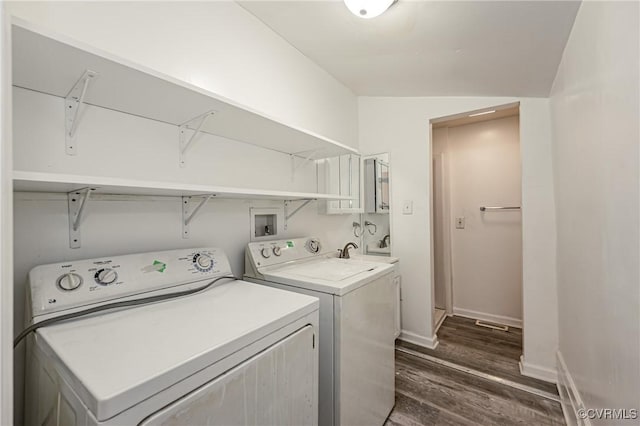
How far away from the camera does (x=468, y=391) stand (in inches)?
76.1

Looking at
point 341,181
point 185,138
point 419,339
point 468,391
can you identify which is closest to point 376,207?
point 341,181

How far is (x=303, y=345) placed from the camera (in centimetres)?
103

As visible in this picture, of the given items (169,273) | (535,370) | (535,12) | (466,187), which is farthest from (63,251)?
(466,187)

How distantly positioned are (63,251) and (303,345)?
38.5 inches

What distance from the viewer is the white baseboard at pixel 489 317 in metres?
2.97

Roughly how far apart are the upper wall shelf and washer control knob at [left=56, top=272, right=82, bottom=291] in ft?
2.18

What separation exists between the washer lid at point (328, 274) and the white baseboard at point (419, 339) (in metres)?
1.28

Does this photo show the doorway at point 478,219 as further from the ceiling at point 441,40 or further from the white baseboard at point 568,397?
the white baseboard at point 568,397

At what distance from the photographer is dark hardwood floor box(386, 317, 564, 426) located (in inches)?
67.0

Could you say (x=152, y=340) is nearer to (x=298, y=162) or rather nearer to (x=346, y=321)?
(x=346, y=321)

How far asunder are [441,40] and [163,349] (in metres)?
1.93

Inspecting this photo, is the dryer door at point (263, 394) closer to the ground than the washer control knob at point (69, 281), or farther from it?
closer to the ground

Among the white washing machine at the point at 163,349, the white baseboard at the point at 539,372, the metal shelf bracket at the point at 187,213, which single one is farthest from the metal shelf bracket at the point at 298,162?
the white baseboard at the point at 539,372

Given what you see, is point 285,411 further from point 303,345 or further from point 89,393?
point 89,393
